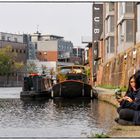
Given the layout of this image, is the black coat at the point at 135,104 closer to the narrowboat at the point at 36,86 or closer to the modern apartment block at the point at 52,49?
the narrowboat at the point at 36,86

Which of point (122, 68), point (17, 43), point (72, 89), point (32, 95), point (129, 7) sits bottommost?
point (32, 95)

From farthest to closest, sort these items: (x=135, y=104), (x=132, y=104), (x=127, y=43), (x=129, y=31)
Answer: (x=127, y=43)
(x=129, y=31)
(x=132, y=104)
(x=135, y=104)

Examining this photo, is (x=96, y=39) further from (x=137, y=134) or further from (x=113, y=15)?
(x=137, y=134)

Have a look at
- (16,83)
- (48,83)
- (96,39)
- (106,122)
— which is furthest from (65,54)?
(106,122)

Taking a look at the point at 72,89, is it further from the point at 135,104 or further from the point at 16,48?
the point at 16,48

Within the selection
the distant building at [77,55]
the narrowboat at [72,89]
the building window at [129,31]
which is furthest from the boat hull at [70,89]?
the distant building at [77,55]

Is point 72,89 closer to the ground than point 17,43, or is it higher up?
closer to the ground

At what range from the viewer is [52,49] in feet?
554

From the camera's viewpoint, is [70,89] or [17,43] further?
[17,43]

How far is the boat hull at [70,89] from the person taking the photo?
46.4 m

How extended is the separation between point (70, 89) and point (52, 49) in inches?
4834

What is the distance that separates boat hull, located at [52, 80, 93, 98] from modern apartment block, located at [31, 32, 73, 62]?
381 feet

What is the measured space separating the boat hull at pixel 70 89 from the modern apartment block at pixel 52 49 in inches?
4573

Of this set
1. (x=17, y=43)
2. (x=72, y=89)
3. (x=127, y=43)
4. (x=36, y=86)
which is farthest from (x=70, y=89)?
(x=17, y=43)
